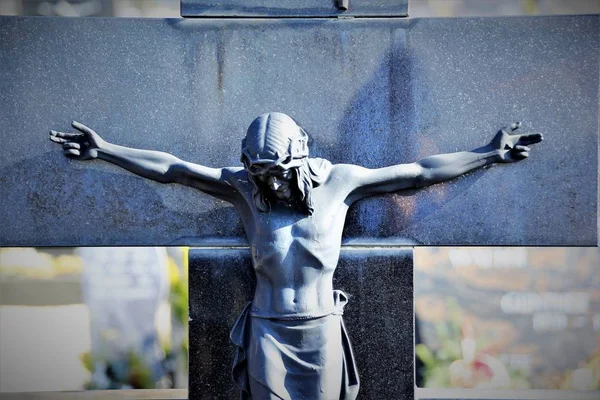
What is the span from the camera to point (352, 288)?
5.51 m

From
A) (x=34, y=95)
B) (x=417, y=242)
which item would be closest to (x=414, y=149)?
(x=417, y=242)

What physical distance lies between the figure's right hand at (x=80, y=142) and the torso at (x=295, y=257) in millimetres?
1278

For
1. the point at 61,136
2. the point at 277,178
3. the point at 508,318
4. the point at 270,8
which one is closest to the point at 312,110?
the point at 270,8

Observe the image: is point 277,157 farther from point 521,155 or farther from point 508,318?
point 508,318

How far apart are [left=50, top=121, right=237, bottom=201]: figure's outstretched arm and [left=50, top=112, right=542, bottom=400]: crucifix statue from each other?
2 centimetres

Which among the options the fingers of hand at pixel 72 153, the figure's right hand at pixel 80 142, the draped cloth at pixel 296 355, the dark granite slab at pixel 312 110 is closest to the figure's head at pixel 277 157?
the dark granite slab at pixel 312 110

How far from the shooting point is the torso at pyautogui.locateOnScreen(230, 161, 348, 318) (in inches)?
198

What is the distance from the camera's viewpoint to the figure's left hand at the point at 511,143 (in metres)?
5.43

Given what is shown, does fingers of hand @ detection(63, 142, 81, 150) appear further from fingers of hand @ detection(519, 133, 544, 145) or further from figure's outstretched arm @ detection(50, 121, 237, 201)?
fingers of hand @ detection(519, 133, 544, 145)

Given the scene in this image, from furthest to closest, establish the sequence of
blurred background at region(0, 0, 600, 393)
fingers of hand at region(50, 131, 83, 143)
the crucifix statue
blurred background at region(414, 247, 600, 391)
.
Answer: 1. blurred background at region(414, 247, 600, 391)
2. blurred background at region(0, 0, 600, 393)
3. fingers of hand at region(50, 131, 83, 143)
4. the crucifix statue

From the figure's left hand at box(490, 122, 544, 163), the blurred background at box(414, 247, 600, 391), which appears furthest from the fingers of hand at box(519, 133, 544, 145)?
the blurred background at box(414, 247, 600, 391)

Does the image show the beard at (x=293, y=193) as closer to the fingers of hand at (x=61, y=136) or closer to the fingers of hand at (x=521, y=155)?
the fingers of hand at (x=61, y=136)

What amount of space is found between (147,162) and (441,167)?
2136mm

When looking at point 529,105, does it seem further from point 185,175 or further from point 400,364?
point 185,175
